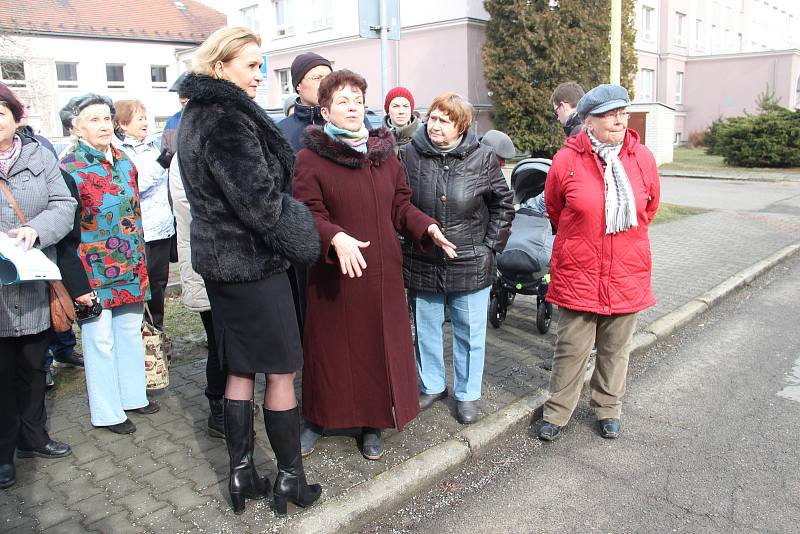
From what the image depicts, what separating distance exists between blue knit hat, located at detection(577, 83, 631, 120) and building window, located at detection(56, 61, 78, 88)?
40.7 m

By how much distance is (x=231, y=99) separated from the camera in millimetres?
2807

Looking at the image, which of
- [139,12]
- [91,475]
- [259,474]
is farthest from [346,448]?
[139,12]

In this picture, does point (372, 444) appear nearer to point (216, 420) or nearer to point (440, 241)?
point (216, 420)

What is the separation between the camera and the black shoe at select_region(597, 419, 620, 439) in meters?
4.20

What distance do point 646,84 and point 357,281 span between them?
3953 cm

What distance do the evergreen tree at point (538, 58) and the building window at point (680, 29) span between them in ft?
52.8

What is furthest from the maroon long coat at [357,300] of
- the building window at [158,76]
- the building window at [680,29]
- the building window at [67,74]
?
the building window at [158,76]

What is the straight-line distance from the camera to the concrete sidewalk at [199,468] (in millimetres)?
3180

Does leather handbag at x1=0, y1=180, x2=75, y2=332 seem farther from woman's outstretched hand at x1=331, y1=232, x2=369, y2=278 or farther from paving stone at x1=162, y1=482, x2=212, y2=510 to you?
woman's outstretched hand at x1=331, y1=232, x2=369, y2=278

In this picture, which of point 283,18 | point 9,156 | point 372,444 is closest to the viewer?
point 9,156

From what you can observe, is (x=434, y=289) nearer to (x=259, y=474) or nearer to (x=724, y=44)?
(x=259, y=474)

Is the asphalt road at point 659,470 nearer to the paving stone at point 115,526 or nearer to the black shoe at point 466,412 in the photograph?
the black shoe at point 466,412

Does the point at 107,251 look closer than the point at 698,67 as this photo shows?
Yes

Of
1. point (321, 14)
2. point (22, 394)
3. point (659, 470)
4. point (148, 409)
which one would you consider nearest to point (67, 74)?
point (321, 14)
